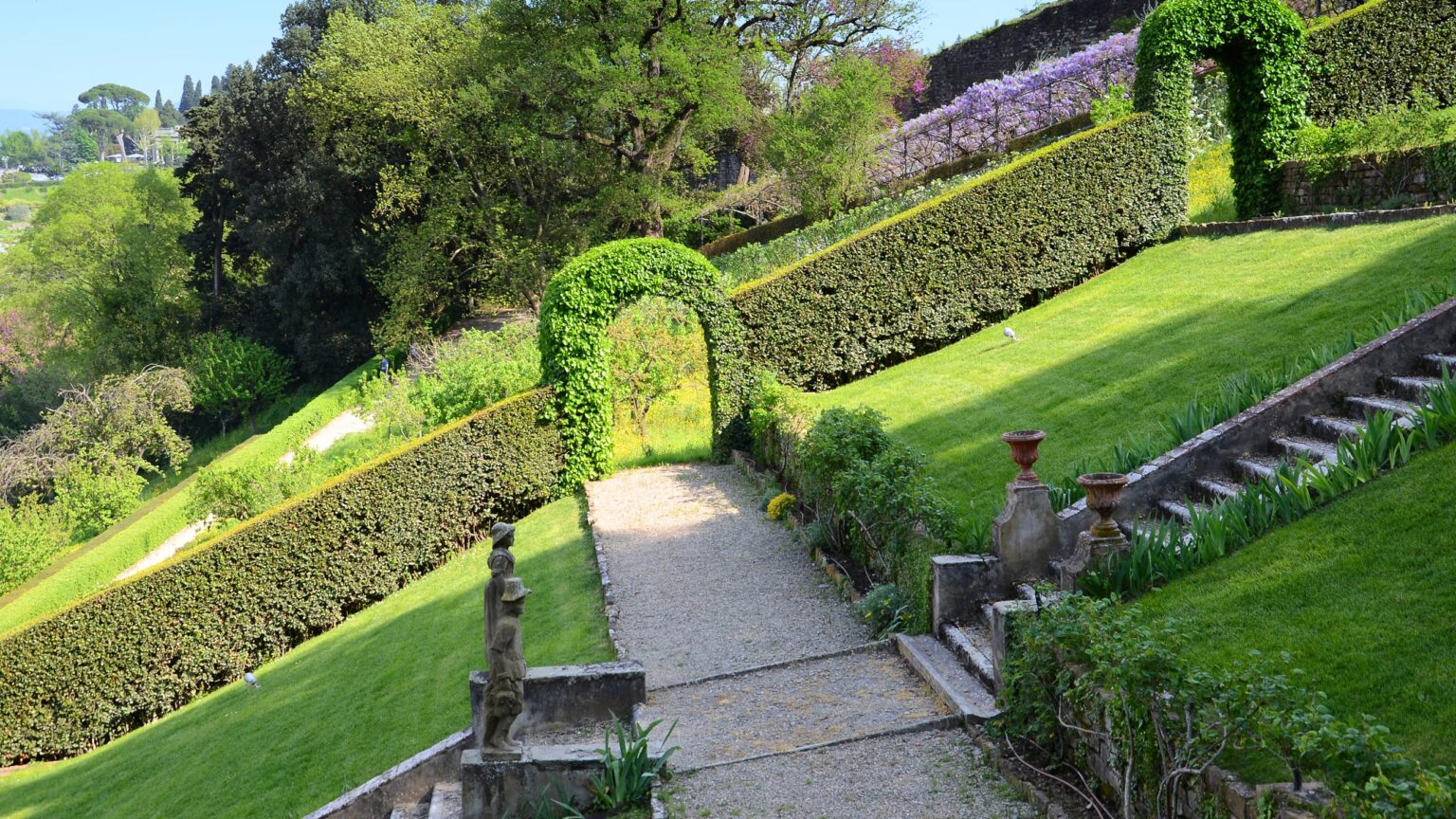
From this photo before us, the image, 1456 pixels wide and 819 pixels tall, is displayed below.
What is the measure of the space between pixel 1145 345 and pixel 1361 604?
23.9 feet

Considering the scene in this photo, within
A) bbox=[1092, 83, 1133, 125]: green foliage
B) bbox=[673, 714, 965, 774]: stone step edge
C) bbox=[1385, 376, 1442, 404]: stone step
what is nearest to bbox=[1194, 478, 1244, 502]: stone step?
bbox=[1385, 376, 1442, 404]: stone step

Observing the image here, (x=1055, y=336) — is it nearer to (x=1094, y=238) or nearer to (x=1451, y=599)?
(x=1094, y=238)

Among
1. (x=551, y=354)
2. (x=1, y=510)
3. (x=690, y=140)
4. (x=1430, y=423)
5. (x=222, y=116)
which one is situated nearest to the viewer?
(x=1430, y=423)

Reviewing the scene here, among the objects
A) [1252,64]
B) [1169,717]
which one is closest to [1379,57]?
[1252,64]

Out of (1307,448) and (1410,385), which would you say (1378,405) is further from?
(1307,448)

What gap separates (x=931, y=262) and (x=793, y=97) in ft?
63.0

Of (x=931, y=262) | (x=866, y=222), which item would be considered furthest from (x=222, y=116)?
(x=931, y=262)

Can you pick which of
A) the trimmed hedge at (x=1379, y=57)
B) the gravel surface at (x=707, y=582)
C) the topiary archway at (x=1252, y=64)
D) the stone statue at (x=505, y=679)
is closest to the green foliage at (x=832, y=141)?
the topiary archway at (x=1252, y=64)

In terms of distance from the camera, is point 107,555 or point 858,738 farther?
point 107,555

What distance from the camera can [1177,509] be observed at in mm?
8344

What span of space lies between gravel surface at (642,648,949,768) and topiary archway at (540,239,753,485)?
28.3 feet

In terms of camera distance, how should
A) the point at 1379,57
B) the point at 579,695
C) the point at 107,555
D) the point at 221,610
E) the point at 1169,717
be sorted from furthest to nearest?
the point at 107,555 → the point at 1379,57 → the point at 221,610 → the point at 579,695 → the point at 1169,717

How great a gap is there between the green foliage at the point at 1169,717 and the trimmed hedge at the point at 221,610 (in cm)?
1100

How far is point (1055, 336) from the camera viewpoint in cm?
1528
